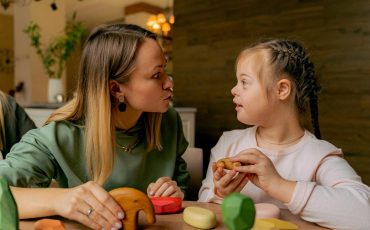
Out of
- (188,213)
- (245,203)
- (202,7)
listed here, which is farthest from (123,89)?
(202,7)

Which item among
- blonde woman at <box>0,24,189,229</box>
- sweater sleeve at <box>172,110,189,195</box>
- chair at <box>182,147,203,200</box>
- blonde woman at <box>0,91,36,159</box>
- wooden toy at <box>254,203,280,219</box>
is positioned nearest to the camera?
wooden toy at <box>254,203,280,219</box>

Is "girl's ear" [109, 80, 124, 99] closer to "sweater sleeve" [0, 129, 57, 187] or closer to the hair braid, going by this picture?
"sweater sleeve" [0, 129, 57, 187]

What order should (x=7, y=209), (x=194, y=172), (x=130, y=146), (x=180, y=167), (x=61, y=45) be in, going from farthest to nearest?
(x=61, y=45) < (x=194, y=172) < (x=180, y=167) < (x=130, y=146) < (x=7, y=209)

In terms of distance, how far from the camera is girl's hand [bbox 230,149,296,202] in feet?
3.05

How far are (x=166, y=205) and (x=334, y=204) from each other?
41 centimetres

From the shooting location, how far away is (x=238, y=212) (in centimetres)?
48

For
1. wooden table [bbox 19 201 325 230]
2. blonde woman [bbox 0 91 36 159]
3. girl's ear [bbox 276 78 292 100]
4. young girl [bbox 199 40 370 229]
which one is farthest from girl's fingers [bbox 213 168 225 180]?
blonde woman [bbox 0 91 36 159]

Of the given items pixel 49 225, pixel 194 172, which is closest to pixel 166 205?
pixel 49 225

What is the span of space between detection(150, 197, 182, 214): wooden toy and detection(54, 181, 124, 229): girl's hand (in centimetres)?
18

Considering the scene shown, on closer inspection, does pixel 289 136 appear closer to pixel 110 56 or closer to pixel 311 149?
pixel 311 149

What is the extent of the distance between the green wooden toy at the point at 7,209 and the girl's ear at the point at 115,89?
70 centimetres

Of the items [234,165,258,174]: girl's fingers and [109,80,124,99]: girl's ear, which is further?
[109,80,124,99]: girl's ear

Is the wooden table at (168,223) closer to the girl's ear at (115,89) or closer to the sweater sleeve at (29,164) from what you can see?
the sweater sleeve at (29,164)

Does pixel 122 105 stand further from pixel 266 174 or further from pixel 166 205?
pixel 266 174
